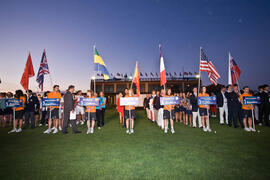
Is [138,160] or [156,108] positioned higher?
[156,108]

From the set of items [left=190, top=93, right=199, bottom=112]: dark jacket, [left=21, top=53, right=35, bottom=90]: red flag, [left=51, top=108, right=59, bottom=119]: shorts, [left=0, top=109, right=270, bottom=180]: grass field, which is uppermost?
[left=21, top=53, right=35, bottom=90]: red flag

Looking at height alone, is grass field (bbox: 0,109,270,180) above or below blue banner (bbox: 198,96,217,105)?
below

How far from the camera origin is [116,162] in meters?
3.65

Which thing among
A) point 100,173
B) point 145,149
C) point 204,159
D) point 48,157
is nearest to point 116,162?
point 100,173

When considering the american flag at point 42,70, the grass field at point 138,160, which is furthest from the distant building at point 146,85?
the grass field at point 138,160

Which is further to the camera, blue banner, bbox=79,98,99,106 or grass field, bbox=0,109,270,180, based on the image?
blue banner, bbox=79,98,99,106

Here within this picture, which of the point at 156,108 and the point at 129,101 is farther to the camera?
the point at 156,108

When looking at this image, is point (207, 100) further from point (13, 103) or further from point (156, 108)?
point (13, 103)

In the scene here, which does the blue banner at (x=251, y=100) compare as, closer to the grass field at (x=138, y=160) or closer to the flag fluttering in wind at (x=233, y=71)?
the grass field at (x=138, y=160)

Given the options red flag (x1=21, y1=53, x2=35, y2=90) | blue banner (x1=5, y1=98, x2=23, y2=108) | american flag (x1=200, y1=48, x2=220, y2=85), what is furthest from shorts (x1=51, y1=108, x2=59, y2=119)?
american flag (x1=200, y1=48, x2=220, y2=85)

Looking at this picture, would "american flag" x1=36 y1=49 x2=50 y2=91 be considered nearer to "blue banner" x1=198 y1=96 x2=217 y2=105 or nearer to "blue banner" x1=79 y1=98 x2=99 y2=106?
"blue banner" x1=79 y1=98 x2=99 y2=106

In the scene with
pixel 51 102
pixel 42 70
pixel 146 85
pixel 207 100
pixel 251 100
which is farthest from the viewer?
pixel 146 85

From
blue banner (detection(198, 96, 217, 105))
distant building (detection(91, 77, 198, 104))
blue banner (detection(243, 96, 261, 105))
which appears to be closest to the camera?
blue banner (detection(243, 96, 261, 105))

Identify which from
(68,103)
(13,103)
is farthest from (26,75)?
(68,103)
